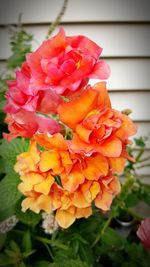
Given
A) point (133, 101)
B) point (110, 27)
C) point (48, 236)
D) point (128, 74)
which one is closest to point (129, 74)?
point (128, 74)

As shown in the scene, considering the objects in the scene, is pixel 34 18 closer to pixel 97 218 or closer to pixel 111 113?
pixel 97 218

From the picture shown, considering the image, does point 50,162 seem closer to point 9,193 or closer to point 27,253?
point 9,193

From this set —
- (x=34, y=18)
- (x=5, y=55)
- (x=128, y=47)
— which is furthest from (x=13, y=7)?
(x=128, y=47)

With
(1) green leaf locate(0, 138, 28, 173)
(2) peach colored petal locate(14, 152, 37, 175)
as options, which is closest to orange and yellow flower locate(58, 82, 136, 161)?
(2) peach colored petal locate(14, 152, 37, 175)

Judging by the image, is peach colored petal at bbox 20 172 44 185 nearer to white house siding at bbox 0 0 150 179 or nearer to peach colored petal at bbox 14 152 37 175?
peach colored petal at bbox 14 152 37 175

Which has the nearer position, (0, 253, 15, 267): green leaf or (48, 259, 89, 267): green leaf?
(48, 259, 89, 267): green leaf

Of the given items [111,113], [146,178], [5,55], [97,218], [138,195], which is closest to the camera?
[111,113]
